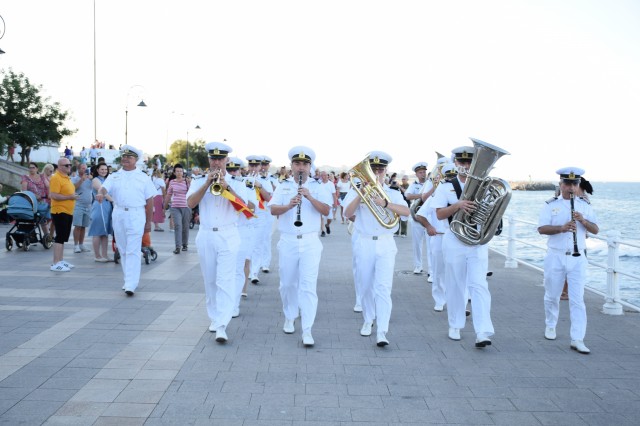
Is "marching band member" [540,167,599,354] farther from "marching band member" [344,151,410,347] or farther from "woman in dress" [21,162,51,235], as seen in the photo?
"woman in dress" [21,162,51,235]

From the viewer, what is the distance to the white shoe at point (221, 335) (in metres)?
6.43

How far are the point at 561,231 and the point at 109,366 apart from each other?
16.4 feet

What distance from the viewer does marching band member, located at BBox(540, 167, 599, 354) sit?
655cm

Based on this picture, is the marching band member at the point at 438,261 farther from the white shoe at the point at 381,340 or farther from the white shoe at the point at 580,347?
the white shoe at the point at 580,347

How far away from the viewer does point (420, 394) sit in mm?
5039

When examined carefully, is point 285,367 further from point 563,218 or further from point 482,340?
point 563,218

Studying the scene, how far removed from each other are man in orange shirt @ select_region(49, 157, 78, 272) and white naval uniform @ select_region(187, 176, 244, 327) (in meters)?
5.33

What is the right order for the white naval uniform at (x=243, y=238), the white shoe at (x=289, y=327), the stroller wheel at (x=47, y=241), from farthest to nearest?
1. the stroller wheel at (x=47, y=241)
2. the white naval uniform at (x=243, y=238)
3. the white shoe at (x=289, y=327)

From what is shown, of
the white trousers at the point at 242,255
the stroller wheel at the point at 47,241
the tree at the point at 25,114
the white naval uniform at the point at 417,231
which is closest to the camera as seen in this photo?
the white trousers at the point at 242,255

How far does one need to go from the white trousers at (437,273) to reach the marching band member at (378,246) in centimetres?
205

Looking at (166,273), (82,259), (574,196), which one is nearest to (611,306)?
(574,196)

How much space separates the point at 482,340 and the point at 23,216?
10.9 m

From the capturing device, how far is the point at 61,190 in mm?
10883

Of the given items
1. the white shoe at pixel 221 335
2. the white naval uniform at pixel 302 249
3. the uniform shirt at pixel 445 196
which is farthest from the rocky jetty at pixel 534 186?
the white shoe at pixel 221 335
